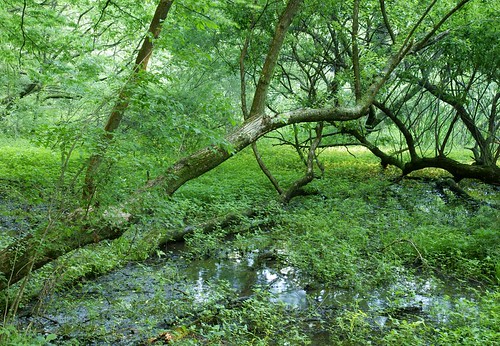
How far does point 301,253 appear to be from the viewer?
23.5 ft

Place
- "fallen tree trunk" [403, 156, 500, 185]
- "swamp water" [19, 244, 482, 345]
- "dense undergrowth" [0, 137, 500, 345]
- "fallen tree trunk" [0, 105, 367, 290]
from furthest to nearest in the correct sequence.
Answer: "fallen tree trunk" [403, 156, 500, 185] → "swamp water" [19, 244, 482, 345] → "dense undergrowth" [0, 137, 500, 345] → "fallen tree trunk" [0, 105, 367, 290]

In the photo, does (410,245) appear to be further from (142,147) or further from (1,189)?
(1,189)

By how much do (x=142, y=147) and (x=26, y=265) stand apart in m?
1.42

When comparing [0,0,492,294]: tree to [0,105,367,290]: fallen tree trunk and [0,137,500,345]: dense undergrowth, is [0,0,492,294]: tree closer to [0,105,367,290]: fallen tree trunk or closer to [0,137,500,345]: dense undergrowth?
[0,105,367,290]: fallen tree trunk

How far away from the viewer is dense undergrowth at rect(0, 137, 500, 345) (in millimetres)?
4430

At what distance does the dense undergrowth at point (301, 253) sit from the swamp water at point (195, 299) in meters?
0.03

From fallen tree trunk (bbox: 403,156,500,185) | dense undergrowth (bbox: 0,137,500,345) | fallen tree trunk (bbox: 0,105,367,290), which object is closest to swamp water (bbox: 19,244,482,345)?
dense undergrowth (bbox: 0,137,500,345)

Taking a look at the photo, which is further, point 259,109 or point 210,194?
point 210,194

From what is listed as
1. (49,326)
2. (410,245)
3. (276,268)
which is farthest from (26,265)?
(410,245)

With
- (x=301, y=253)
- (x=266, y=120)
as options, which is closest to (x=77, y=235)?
(x=266, y=120)

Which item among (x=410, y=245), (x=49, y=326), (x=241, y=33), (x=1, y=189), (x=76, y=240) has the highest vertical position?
(x=241, y=33)

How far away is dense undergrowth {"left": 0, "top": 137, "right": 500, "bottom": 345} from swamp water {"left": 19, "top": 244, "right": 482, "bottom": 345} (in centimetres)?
3

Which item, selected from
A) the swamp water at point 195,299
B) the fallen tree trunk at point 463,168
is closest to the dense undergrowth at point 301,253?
the swamp water at point 195,299

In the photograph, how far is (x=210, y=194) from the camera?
35.5ft
